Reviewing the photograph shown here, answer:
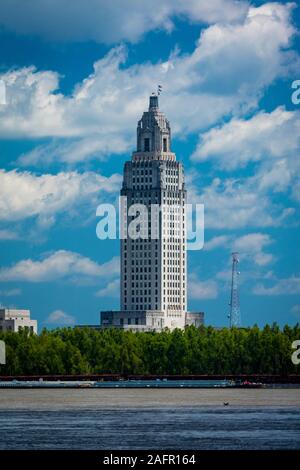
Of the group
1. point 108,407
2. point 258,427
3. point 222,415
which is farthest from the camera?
point 108,407

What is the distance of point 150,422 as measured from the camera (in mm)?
136000

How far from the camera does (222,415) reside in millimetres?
146125

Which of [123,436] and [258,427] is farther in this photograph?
[258,427]

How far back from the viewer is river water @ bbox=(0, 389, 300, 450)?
380 feet

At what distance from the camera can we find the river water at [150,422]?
11569 cm
